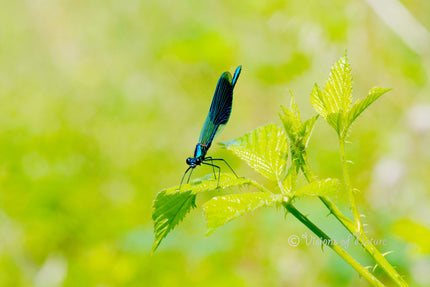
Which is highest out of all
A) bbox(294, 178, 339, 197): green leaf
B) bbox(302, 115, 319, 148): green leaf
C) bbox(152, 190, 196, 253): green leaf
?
bbox(152, 190, 196, 253): green leaf

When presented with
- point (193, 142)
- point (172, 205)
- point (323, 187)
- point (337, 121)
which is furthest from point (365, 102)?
point (193, 142)

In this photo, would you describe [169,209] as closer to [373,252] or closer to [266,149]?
[266,149]

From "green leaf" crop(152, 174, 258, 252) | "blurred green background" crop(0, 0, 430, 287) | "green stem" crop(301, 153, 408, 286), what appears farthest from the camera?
"blurred green background" crop(0, 0, 430, 287)

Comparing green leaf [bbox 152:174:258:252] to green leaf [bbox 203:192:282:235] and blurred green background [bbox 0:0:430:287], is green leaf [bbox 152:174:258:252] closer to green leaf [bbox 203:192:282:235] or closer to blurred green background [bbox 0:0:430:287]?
green leaf [bbox 203:192:282:235]

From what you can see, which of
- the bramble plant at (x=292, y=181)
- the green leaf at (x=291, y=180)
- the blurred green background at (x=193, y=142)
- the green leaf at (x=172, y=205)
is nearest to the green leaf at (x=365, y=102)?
the bramble plant at (x=292, y=181)

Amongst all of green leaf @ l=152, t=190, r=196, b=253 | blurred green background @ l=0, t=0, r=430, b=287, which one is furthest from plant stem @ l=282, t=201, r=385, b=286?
blurred green background @ l=0, t=0, r=430, b=287

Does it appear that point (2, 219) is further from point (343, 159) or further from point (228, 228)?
point (343, 159)

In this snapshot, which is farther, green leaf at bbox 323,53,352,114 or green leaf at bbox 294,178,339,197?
green leaf at bbox 323,53,352,114

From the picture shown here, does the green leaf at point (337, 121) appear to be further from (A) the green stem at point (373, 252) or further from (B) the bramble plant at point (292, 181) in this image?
(A) the green stem at point (373, 252)
